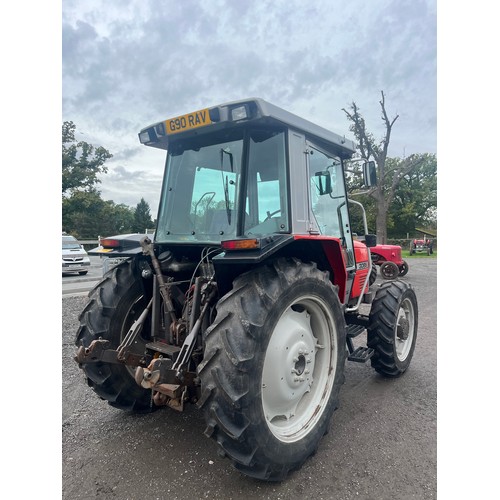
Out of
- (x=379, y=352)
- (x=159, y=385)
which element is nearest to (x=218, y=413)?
(x=159, y=385)

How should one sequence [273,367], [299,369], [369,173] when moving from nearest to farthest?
[273,367], [299,369], [369,173]

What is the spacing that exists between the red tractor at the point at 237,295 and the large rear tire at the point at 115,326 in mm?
10

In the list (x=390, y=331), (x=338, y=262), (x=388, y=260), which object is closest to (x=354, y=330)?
(x=390, y=331)

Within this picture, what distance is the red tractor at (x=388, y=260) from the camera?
35.8 ft

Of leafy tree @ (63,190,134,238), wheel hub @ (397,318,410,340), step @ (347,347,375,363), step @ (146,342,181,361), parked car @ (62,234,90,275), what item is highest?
leafy tree @ (63,190,134,238)

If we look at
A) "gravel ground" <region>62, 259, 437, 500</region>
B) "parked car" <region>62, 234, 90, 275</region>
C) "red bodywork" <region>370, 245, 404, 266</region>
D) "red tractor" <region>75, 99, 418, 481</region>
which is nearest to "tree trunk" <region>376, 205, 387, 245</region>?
"red bodywork" <region>370, 245, 404, 266</region>

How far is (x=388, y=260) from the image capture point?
11.2 m

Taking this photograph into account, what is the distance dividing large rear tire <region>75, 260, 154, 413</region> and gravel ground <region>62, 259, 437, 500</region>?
22cm

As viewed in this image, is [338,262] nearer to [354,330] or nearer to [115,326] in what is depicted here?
[354,330]

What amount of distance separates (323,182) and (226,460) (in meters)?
2.22

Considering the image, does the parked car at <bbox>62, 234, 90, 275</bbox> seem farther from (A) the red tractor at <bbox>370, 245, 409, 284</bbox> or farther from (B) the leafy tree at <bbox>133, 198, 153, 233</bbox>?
(B) the leafy tree at <bbox>133, 198, 153, 233</bbox>

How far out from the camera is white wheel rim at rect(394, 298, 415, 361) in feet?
12.5

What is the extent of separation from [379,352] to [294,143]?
7.32ft

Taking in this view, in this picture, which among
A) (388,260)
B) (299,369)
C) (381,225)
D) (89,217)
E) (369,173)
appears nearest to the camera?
(299,369)
